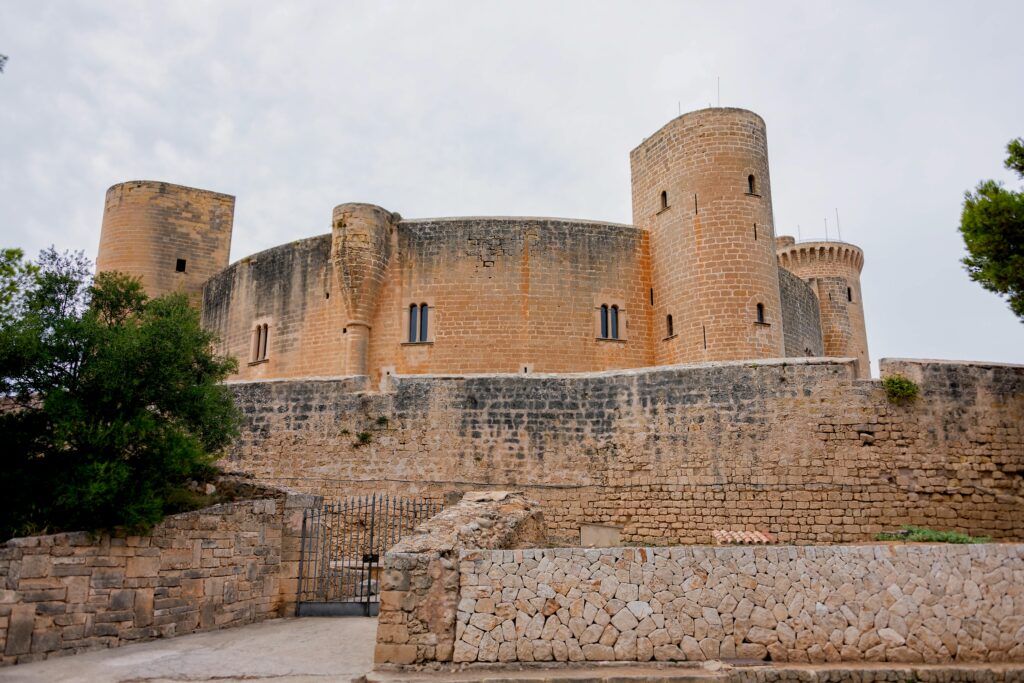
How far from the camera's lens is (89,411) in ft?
32.5

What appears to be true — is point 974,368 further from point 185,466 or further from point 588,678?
point 185,466

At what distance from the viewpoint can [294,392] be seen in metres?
16.5

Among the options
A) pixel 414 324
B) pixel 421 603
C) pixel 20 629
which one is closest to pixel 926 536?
pixel 421 603

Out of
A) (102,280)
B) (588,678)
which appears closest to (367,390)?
(102,280)

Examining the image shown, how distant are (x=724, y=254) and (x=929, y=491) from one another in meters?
9.47

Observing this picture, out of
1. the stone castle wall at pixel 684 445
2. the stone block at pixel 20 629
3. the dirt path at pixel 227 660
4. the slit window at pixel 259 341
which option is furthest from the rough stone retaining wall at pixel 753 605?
the slit window at pixel 259 341

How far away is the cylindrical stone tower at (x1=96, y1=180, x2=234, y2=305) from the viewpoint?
2942cm

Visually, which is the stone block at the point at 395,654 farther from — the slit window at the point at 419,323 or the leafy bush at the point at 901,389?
the slit window at the point at 419,323

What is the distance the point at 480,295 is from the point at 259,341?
8188 millimetres

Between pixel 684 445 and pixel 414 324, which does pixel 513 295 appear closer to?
pixel 414 324

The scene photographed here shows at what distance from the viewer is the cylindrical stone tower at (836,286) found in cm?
3384

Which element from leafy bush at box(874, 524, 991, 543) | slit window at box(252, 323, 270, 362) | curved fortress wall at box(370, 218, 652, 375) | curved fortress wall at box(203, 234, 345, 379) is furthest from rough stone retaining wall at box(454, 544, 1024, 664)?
slit window at box(252, 323, 270, 362)

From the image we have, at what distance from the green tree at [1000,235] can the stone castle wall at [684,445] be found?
180cm

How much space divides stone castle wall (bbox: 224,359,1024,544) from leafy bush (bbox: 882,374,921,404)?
0.15 m
